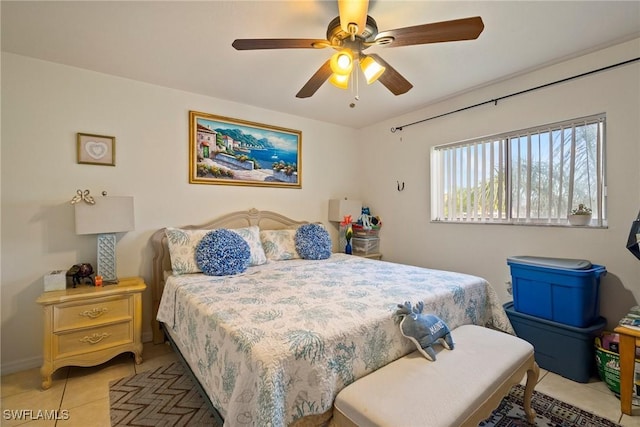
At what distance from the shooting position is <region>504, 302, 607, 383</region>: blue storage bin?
2074 mm

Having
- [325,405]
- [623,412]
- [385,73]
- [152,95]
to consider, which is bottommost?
[623,412]

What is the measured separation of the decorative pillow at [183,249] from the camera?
2455mm

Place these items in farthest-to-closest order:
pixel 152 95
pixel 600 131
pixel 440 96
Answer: pixel 440 96, pixel 152 95, pixel 600 131

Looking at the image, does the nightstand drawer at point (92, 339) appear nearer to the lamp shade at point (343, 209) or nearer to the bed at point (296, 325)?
the bed at point (296, 325)

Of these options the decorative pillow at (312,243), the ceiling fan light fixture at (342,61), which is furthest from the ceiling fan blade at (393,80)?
the decorative pillow at (312,243)

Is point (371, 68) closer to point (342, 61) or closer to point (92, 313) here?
point (342, 61)

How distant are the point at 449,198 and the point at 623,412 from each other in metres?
2.12

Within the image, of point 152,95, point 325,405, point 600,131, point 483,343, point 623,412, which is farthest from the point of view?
point 152,95

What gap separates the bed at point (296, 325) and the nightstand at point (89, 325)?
30 cm

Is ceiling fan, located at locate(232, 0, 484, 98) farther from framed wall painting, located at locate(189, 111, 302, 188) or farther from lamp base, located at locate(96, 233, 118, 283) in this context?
lamp base, located at locate(96, 233, 118, 283)

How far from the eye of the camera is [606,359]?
78.5 inches

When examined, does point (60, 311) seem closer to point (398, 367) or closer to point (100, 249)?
point (100, 249)

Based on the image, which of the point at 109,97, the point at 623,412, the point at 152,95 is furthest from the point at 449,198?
the point at 109,97

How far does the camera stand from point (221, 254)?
2.46 metres
